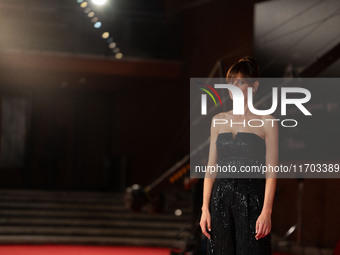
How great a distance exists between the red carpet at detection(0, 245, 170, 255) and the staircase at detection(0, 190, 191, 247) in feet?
0.85

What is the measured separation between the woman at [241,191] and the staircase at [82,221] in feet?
19.8

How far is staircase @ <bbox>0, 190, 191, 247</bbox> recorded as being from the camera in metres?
9.19

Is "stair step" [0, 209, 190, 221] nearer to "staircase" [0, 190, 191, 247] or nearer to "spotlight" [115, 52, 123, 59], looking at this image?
"staircase" [0, 190, 191, 247]

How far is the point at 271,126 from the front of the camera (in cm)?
258

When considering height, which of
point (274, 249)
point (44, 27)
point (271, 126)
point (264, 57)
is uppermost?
point (44, 27)

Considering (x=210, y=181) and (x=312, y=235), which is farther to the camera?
(x=312, y=235)

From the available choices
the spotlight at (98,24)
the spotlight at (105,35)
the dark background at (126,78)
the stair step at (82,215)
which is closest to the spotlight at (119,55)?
the dark background at (126,78)

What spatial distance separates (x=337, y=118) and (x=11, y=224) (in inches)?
215

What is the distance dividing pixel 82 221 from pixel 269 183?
7608mm

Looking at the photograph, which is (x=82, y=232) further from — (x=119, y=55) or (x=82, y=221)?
(x=119, y=55)

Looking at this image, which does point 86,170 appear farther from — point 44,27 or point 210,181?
point 210,181

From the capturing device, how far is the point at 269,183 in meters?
2.54

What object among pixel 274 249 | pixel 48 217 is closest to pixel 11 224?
pixel 48 217

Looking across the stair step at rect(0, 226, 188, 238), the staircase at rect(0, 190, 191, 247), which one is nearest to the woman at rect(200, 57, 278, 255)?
the staircase at rect(0, 190, 191, 247)
